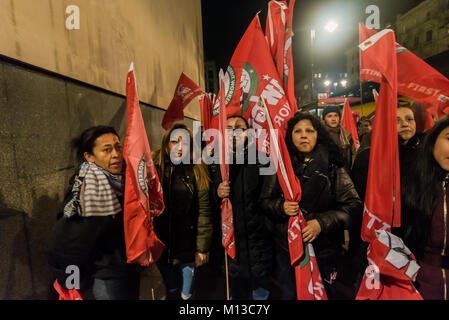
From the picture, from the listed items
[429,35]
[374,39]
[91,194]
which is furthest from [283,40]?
[429,35]

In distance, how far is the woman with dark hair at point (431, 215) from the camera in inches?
63.8

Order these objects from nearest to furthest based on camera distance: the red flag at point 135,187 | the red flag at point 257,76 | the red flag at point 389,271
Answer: the red flag at point 389,271 → the red flag at point 135,187 → the red flag at point 257,76

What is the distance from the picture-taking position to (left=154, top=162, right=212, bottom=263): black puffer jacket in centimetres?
225

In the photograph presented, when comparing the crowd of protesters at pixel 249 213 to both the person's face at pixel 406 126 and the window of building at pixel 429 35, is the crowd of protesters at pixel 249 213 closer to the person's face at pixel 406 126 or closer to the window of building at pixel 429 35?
the person's face at pixel 406 126

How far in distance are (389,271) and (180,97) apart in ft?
10.3

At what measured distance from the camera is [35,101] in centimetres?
218

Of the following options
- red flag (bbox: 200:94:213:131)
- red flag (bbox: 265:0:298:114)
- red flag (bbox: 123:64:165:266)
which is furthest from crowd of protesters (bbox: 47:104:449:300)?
red flag (bbox: 200:94:213:131)

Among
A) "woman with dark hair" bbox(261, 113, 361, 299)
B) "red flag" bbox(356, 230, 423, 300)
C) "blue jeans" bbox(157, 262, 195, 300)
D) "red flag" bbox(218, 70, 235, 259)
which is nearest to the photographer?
"red flag" bbox(356, 230, 423, 300)

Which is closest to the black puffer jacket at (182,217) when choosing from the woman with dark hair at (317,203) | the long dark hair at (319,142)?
the woman with dark hair at (317,203)

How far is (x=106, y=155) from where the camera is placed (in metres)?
1.82

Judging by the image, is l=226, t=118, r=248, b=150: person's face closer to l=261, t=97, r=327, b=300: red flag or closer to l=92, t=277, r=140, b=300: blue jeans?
l=261, t=97, r=327, b=300: red flag

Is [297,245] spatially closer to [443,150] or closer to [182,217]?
[182,217]

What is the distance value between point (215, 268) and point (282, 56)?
9.74ft

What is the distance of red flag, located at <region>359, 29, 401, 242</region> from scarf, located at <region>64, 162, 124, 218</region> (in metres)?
2.12
